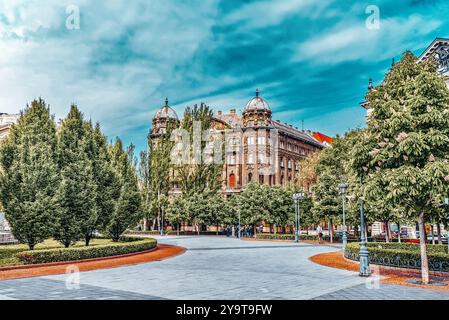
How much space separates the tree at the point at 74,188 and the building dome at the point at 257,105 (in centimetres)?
5019

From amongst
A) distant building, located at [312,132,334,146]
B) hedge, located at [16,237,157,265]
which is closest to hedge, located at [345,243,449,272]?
hedge, located at [16,237,157,265]

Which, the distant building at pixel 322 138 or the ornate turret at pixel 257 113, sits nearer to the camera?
the ornate turret at pixel 257 113

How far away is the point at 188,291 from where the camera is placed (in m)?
13.6

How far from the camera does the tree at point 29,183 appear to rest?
22.7m

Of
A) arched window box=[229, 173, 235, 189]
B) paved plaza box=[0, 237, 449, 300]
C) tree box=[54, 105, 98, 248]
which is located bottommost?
paved plaza box=[0, 237, 449, 300]

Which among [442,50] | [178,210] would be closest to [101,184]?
[178,210]

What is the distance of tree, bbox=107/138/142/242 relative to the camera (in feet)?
110

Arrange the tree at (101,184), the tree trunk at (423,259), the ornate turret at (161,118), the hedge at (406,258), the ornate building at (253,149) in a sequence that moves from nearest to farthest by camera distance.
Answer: the tree trunk at (423,259) → the hedge at (406,258) → the tree at (101,184) → the ornate building at (253,149) → the ornate turret at (161,118)

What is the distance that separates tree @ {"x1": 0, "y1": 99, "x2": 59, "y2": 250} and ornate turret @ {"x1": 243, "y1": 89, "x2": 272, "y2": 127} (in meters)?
53.0

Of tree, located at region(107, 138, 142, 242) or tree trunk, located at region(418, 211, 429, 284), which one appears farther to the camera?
tree, located at region(107, 138, 142, 242)

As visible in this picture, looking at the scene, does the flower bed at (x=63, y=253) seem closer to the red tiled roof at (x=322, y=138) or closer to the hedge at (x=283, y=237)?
the hedge at (x=283, y=237)

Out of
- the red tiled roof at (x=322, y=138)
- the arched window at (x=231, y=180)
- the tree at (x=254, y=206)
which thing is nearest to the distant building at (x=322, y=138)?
the red tiled roof at (x=322, y=138)

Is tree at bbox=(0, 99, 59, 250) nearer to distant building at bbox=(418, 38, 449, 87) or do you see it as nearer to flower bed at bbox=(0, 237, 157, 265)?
flower bed at bbox=(0, 237, 157, 265)
